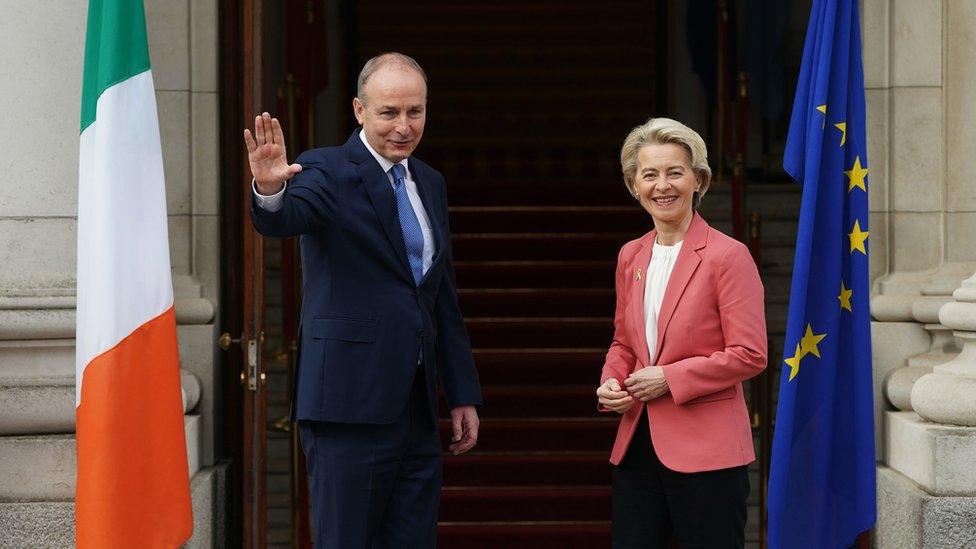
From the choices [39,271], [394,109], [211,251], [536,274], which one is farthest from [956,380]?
[536,274]

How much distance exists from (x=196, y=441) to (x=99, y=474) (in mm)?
1062

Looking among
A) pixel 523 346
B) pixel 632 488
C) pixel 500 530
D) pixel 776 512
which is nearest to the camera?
pixel 632 488

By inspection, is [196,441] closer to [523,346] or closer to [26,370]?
[26,370]

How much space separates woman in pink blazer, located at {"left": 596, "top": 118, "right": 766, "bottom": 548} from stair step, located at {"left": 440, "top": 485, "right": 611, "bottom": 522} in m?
3.31

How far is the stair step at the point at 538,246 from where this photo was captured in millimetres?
9656

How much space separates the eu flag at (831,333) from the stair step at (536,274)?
455cm

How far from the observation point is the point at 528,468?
7.67m

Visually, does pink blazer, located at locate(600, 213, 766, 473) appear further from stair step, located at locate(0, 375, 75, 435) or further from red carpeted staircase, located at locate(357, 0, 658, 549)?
red carpeted staircase, located at locate(357, 0, 658, 549)

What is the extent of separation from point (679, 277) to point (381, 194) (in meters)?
0.92

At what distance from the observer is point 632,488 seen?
4043 mm

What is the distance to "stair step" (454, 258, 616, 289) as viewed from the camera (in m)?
9.39

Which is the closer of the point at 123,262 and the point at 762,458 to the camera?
the point at 123,262

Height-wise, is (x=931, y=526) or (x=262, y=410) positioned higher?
(x=262, y=410)

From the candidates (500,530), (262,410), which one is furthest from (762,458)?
(262,410)
